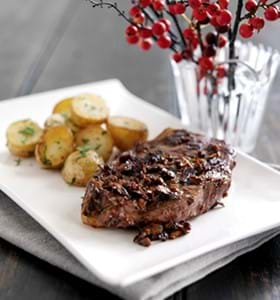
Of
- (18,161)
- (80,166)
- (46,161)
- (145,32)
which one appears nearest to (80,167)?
(80,166)

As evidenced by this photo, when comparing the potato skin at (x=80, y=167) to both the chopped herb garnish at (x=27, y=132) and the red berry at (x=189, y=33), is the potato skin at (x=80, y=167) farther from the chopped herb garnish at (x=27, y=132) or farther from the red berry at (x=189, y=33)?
the red berry at (x=189, y=33)

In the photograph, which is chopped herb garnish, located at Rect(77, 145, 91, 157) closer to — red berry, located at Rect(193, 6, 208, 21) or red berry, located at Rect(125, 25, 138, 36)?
red berry, located at Rect(125, 25, 138, 36)

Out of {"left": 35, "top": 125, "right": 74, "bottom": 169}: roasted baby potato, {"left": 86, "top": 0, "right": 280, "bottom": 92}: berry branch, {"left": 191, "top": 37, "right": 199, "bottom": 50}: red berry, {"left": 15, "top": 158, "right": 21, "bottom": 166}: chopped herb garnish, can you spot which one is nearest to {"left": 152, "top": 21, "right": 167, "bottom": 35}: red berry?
{"left": 86, "top": 0, "right": 280, "bottom": 92}: berry branch

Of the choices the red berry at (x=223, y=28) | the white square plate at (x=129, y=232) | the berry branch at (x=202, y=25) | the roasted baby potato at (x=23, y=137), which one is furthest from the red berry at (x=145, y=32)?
the roasted baby potato at (x=23, y=137)

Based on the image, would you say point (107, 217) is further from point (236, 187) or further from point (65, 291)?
point (236, 187)

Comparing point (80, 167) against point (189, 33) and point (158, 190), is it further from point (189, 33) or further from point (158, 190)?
point (189, 33)

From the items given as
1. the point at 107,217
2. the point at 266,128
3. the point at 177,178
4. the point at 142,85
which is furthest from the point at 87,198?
the point at 142,85

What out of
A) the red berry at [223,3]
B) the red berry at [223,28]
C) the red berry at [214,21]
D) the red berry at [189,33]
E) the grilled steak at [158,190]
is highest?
the red berry at [223,3]
